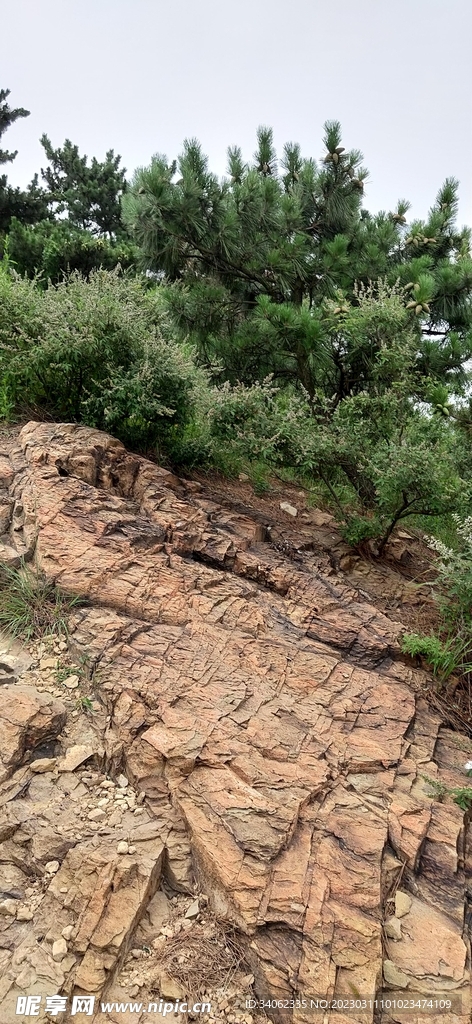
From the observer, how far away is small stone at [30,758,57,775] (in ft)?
8.10

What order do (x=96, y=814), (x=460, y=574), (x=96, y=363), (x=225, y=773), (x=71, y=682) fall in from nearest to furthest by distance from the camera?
1. (x=96, y=814)
2. (x=225, y=773)
3. (x=71, y=682)
4. (x=460, y=574)
5. (x=96, y=363)

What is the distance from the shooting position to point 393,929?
82.9 inches

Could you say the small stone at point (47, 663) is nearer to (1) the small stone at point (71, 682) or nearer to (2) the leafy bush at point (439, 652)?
(1) the small stone at point (71, 682)

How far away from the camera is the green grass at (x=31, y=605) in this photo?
308 cm

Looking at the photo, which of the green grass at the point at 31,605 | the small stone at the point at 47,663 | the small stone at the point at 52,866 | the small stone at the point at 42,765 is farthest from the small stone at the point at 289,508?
the small stone at the point at 52,866

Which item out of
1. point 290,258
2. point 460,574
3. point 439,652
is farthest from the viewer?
point 290,258

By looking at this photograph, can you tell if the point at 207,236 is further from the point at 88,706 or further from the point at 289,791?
the point at 289,791

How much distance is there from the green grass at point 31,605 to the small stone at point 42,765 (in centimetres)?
72

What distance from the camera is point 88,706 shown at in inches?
107

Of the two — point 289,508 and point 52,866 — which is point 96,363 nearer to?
point 289,508

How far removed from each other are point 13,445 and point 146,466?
3.40 ft

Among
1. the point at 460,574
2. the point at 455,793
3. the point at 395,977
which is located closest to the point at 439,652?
the point at 460,574

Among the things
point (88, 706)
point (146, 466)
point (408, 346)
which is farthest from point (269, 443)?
point (88, 706)

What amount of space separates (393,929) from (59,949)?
48.1 inches
